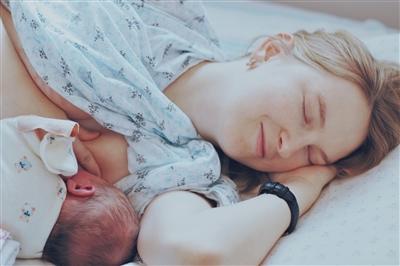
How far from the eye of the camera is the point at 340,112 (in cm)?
119

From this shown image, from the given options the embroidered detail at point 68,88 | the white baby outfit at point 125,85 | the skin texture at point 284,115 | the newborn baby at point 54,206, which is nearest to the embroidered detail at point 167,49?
the white baby outfit at point 125,85

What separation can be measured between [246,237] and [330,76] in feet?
1.28

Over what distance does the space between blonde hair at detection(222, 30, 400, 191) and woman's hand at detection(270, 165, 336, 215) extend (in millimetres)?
48

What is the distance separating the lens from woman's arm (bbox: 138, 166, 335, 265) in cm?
97

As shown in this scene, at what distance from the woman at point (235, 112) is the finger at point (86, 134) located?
0.03 meters

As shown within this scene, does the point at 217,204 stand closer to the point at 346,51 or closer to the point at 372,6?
the point at 346,51

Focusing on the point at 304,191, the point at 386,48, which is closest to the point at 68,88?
the point at 304,191

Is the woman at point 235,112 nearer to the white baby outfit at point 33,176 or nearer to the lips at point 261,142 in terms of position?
the lips at point 261,142

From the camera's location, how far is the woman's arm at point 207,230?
0.97 metres

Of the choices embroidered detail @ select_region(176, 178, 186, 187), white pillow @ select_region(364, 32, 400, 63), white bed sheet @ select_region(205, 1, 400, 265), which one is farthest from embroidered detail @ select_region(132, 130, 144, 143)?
white pillow @ select_region(364, 32, 400, 63)

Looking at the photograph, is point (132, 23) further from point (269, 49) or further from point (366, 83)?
point (366, 83)

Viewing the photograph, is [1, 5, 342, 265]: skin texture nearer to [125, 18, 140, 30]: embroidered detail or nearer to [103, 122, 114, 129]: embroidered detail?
[103, 122, 114, 129]: embroidered detail

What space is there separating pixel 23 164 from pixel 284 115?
0.49 metres

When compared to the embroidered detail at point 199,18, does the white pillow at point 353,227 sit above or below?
below
